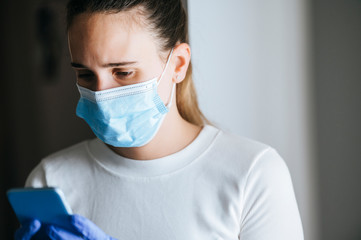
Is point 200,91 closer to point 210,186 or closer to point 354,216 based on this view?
point 210,186

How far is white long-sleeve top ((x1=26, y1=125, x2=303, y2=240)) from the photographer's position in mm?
976

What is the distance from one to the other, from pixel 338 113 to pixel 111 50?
2.44 ft

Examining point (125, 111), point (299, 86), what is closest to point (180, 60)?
point (125, 111)

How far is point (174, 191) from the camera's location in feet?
3.34

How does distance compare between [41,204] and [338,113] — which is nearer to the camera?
[41,204]

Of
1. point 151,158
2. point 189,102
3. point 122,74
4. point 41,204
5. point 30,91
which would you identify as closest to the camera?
point 41,204

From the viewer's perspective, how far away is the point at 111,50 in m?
0.92

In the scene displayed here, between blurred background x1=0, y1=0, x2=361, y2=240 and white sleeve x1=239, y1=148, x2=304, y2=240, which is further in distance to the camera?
blurred background x1=0, y1=0, x2=361, y2=240

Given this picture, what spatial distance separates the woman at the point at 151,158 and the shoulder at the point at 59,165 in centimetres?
3

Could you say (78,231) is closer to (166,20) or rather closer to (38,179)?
(38,179)

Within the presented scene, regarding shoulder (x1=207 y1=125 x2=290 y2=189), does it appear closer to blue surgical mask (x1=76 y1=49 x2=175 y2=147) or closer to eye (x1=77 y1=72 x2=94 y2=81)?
blue surgical mask (x1=76 y1=49 x2=175 y2=147)

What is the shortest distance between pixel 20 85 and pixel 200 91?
6.17 ft

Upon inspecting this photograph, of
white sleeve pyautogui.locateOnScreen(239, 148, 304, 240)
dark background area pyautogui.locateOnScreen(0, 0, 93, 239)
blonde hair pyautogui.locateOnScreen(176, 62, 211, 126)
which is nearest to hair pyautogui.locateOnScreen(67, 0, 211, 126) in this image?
blonde hair pyautogui.locateOnScreen(176, 62, 211, 126)

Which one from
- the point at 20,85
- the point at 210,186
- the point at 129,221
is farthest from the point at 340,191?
the point at 20,85
